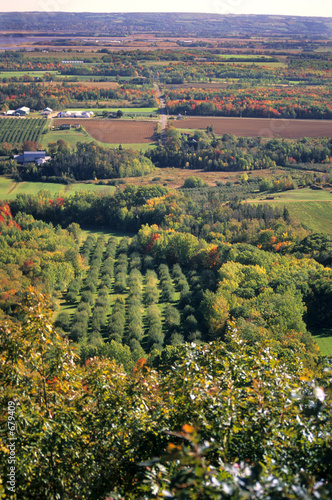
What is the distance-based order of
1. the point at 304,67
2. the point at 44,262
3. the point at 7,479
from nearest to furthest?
the point at 7,479, the point at 44,262, the point at 304,67

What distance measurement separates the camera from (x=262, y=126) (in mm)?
111188

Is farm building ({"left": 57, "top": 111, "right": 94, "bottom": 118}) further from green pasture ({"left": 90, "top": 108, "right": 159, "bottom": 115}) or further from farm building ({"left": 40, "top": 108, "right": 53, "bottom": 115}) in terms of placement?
green pasture ({"left": 90, "top": 108, "right": 159, "bottom": 115})

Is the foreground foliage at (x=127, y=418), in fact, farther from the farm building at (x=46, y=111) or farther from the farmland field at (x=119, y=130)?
the farm building at (x=46, y=111)

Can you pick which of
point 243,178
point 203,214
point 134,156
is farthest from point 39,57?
point 203,214

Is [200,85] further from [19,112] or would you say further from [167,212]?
[167,212]

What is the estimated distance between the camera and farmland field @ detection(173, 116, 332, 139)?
345 ft

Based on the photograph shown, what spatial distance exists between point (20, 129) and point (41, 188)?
104 feet

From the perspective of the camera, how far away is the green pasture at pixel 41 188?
77000 mm

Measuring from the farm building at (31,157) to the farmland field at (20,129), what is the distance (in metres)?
9.55

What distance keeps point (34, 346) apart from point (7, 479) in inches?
105

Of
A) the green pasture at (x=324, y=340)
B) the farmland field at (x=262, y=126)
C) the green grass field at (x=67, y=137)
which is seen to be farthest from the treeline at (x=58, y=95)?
the green pasture at (x=324, y=340)

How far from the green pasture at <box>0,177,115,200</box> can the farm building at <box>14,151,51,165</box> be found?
24.5 feet

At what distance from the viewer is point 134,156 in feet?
298

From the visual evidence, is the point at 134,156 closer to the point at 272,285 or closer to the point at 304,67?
the point at 272,285
